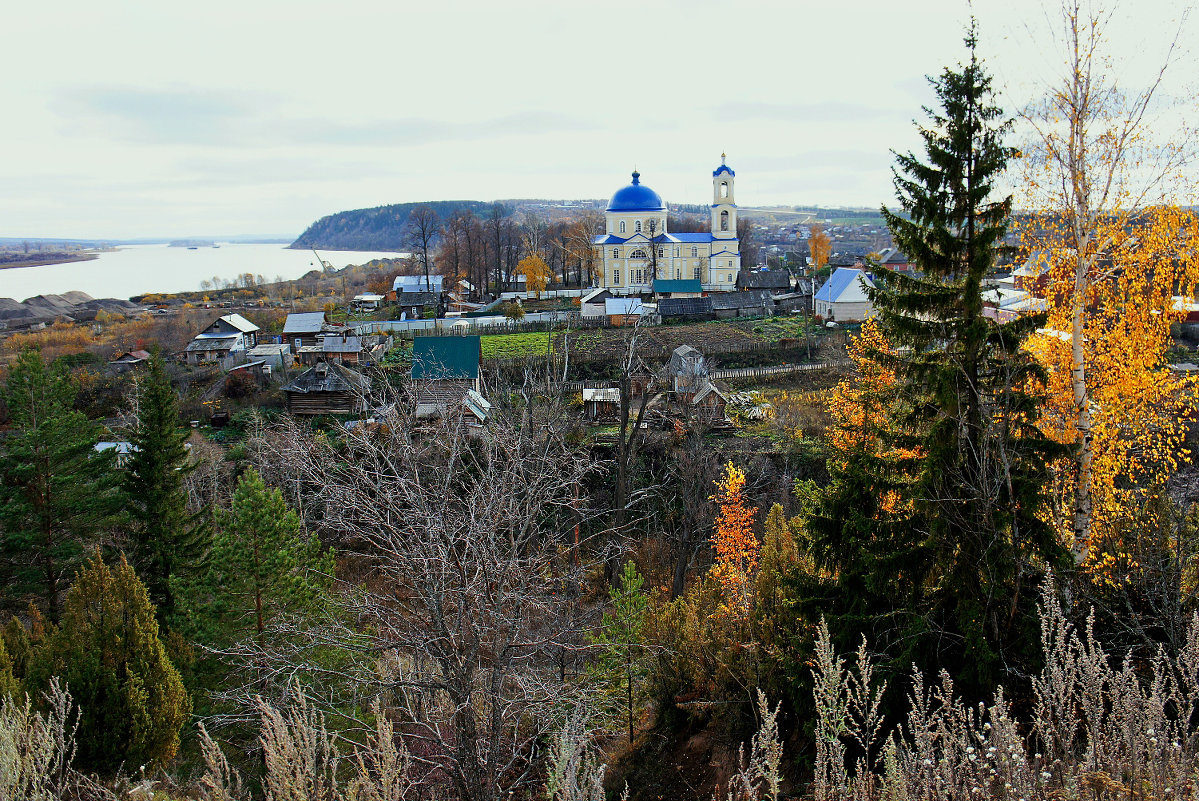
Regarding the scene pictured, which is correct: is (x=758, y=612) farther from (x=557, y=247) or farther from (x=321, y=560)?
(x=557, y=247)

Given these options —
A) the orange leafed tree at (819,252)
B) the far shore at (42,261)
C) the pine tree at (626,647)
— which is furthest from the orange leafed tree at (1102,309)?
the far shore at (42,261)

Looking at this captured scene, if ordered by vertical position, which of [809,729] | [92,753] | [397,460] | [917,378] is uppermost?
Answer: [917,378]

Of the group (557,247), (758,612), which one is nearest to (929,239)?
(758,612)

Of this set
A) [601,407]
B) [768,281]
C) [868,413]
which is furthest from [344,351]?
[768,281]

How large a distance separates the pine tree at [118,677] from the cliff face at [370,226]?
145854 mm

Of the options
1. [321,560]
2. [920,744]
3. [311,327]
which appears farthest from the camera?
[311,327]

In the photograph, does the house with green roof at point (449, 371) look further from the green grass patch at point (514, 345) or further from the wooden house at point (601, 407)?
the green grass patch at point (514, 345)

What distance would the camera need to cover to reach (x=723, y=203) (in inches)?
2229

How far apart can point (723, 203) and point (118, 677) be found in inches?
2091

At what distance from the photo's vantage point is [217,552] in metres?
11.6

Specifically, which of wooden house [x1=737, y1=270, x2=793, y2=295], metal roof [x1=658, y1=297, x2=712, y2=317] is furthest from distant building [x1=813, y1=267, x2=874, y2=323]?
wooden house [x1=737, y1=270, x2=793, y2=295]

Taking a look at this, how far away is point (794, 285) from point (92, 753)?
53.5 meters

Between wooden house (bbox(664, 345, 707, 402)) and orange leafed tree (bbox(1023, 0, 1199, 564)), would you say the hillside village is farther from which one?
wooden house (bbox(664, 345, 707, 402))

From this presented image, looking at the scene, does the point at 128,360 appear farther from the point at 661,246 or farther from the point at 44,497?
the point at 661,246
